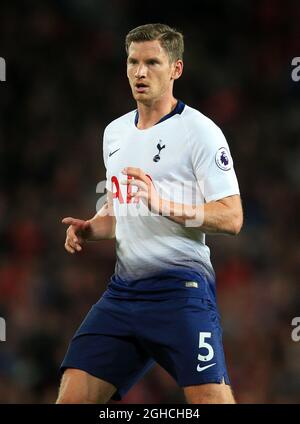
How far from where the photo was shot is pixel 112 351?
4.43 meters

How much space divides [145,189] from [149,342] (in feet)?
2.61

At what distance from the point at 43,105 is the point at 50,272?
2.44m

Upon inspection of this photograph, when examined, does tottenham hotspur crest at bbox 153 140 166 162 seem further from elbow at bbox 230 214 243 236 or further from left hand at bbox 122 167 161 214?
elbow at bbox 230 214 243 236

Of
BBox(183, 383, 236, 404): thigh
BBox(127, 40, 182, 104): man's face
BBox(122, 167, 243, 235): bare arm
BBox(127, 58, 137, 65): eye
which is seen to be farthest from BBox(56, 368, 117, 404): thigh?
BBox(127, 58, 137, 65): eye

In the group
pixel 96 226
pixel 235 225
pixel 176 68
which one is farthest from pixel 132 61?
pixel 235 225

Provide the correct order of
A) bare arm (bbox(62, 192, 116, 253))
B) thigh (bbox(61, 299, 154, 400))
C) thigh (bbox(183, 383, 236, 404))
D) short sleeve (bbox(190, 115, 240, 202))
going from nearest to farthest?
thigh (bbox(183, 383, 236, 404)), short sleeve (bbox(190, 115, 240, 202)), thigh (bbox(61, 299, 154, 400)), bare arm (bbox(62, 192, 116, 253))

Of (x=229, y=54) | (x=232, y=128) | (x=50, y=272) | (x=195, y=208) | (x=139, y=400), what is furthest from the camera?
(x=229, y=54)

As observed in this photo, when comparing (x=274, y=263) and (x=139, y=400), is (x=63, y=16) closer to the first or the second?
(x=274, y=263)

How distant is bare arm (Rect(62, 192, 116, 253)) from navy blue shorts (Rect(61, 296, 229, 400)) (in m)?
0.38

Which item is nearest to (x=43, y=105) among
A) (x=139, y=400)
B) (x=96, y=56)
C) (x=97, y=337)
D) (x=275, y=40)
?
(x=96, y=56)

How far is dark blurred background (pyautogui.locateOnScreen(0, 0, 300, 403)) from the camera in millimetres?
8266

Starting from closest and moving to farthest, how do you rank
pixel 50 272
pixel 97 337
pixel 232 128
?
pixel 97 337 → pixel 50 272 → pixel 232 128

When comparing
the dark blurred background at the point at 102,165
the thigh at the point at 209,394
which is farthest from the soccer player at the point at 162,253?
the dark blurred background at the point at 102,165
